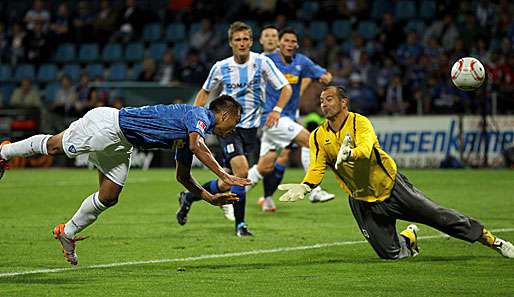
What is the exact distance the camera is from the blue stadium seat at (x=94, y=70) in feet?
100

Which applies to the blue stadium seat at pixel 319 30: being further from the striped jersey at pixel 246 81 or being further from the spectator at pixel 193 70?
the striped jersey at pixel 246 81

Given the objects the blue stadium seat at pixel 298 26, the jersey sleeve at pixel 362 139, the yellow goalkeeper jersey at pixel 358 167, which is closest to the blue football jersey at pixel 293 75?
the yellow goalkeeper jersey at pixel 358 167

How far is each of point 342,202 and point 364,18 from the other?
41.9 feet

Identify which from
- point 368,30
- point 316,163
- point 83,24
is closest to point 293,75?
point 316,163

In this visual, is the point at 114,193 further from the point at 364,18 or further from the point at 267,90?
the point at 364,18

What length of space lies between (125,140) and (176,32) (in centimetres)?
2208

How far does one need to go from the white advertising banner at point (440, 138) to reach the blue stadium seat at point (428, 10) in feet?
14.0

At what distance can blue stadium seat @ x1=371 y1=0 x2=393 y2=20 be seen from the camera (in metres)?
28.0

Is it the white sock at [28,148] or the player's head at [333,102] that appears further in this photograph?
the player's head at [333,102]

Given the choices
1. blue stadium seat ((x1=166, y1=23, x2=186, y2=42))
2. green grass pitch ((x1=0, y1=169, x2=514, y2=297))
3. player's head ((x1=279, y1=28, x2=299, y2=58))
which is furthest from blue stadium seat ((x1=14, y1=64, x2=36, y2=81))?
player's head ((x1=279, y1=28, x2=299, y2=58))

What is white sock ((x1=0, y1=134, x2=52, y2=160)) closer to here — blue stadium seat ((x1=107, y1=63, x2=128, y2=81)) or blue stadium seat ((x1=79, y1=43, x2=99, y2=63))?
blue stadium seat ((x1=107, y1=63, x2=128, y2=81))

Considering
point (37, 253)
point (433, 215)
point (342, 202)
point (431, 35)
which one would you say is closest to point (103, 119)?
point (37, 253)

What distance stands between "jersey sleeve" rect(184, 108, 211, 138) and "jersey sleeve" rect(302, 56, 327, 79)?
241 inches

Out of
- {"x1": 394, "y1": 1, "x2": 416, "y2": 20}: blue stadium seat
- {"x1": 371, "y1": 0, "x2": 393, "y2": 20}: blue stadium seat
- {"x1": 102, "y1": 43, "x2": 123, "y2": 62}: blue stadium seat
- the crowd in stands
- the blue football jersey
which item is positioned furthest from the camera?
{"x1": 102, "y1": 43, "x2": 123, "y2": 62}: blue stadium seat
